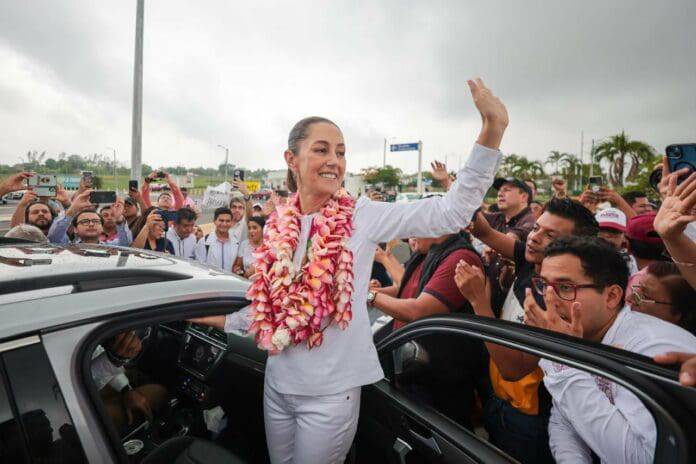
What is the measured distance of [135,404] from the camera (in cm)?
207

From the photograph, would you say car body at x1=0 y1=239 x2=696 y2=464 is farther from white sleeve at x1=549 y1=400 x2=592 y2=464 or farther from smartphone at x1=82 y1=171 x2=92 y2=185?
smartphone at x1=82 y1=171 x2=92 y2=185

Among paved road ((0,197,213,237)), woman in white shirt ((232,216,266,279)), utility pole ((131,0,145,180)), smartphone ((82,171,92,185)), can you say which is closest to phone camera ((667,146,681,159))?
woman in white shirt ((232,216,266,279))

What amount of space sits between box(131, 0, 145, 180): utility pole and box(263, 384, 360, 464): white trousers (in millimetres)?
9306

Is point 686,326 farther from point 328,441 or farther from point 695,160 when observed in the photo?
point 328,441

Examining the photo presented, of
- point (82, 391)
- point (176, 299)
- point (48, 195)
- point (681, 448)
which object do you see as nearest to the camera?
point (681, 448)

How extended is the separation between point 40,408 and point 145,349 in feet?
4.50

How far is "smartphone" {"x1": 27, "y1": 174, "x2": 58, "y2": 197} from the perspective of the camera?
4430 mm

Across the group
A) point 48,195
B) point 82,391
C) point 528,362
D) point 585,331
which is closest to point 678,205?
point 585,331

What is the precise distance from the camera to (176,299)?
1.39 meters

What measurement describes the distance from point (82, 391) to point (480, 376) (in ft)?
5.95

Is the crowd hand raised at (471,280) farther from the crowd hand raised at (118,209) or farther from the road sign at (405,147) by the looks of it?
the road sign at (405,147)

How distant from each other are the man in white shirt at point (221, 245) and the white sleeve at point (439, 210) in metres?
4.00

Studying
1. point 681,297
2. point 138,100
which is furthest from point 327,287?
point 138,100

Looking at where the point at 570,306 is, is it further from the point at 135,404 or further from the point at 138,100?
the point at 138,100
